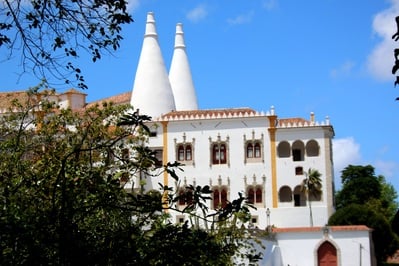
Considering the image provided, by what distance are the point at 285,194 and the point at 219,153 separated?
4.57 metres

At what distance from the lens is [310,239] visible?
1420 inches

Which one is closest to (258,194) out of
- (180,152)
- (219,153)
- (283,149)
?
(283,149)

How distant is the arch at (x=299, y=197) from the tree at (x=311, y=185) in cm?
34

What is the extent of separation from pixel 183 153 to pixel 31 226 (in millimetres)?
39416

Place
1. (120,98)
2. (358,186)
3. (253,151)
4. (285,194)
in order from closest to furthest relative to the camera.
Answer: (285,194)
(253,151)
(120,98)
(358,186)

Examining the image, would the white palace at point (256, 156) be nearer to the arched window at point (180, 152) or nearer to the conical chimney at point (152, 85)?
the arched window at point (180, 152)

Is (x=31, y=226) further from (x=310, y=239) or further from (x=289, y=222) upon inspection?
(x=289, y=222)

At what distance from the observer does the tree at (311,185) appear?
45.9 meters

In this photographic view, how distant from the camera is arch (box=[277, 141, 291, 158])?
4747 cm

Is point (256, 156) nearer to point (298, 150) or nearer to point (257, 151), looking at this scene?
point (257, 151)

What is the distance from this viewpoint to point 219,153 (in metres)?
47.9

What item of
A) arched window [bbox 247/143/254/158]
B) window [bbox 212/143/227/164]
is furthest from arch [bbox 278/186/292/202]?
window [bbox 212/143/227/164]

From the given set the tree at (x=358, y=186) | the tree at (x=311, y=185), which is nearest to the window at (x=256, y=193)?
the tree at (x=311, y=185)

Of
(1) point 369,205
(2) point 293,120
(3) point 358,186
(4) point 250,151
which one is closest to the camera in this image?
(4) point 250,151
